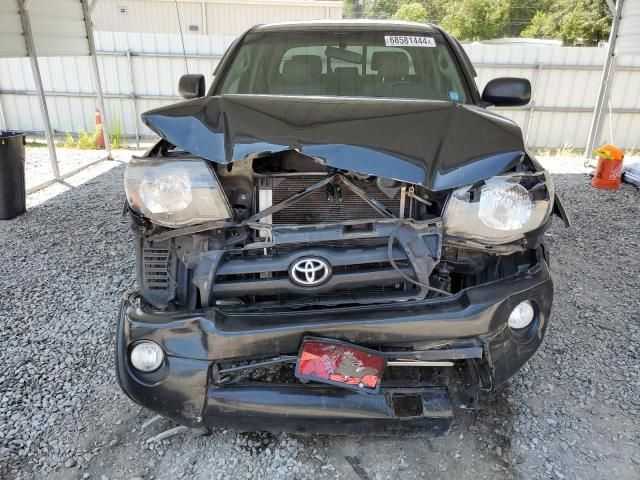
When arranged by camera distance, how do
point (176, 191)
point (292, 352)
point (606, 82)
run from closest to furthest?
point (292, 352) < point (176, 191) < point (606, 82)

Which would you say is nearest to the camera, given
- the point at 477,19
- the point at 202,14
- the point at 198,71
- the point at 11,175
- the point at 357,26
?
the point at 357,26

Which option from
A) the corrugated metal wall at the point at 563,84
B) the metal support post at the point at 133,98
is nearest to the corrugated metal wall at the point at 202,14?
the metal support post at the point at 133,98

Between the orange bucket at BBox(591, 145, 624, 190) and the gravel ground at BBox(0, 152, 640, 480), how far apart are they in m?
3.36

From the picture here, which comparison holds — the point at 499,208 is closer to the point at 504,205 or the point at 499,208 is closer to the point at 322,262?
the point at 504,205

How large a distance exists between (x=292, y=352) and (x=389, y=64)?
223cm

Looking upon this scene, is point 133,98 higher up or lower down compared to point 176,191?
lower down

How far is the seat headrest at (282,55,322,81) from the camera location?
3.28 meters

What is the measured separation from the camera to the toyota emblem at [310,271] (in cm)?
188

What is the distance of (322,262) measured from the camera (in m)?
1.89

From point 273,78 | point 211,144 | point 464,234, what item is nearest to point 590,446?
point 464,234

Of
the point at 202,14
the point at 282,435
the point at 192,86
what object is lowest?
the point at 282,435

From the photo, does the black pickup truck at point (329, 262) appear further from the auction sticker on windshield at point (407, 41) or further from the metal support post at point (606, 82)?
the metal support post at point (606, 82)

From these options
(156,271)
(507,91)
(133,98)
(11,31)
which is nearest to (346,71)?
(507,91)

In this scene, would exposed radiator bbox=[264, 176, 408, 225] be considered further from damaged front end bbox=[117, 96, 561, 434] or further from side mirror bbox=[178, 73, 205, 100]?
side mirror bbox=[178, 73, 205, 100]
